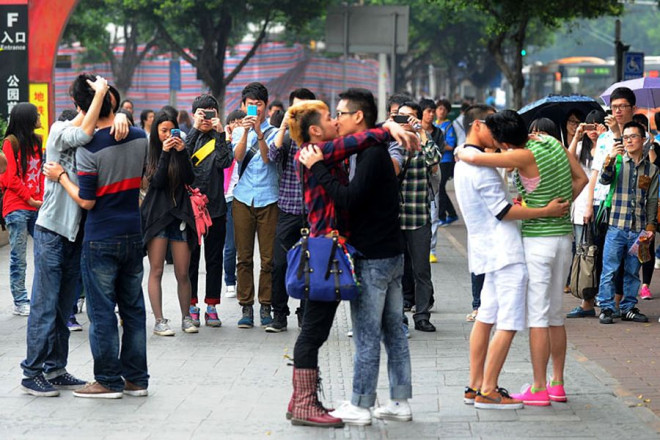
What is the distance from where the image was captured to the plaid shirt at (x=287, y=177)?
9.39 metres

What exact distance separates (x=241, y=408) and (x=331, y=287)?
3.69 feet

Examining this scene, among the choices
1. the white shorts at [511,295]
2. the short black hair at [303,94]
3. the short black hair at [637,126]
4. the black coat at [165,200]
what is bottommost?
the white shorts at [511,295]

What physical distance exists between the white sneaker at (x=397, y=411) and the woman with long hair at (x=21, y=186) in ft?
14.4

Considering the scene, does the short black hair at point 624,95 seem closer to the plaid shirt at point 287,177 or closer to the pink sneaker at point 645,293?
the pink sneaker at point 645,293

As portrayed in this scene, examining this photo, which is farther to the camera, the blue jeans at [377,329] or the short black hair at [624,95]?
the short black hair at [624,95]

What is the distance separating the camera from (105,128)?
7.14m

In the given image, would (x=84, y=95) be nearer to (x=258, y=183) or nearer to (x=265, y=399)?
(x=265, y=399)

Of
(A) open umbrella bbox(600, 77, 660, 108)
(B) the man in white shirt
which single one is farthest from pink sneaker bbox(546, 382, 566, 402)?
(A) open umbrella bbox(600, 77, 660, 108)

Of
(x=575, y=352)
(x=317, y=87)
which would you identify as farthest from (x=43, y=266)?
(x=317, y=87)

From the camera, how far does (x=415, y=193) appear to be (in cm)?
896

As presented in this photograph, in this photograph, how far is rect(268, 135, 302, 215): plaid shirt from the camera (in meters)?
9.39

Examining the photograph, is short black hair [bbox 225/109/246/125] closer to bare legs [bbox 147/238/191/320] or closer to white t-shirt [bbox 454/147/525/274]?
bare legs [bbox 147/238/191/320]

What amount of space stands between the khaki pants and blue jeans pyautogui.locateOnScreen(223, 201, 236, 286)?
1257mm

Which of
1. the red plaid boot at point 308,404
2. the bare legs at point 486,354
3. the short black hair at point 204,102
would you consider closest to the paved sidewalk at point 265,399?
the red plaid boot at point 308,404
